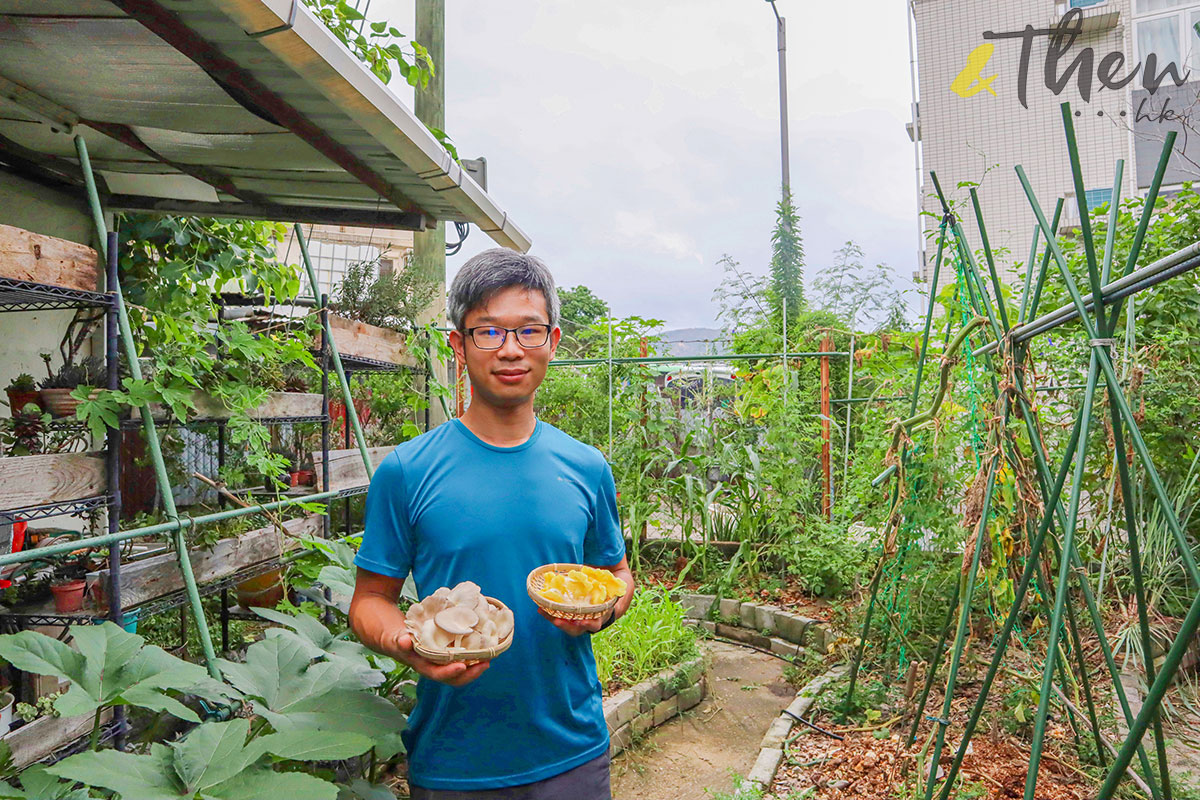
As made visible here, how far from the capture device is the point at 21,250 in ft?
6.29

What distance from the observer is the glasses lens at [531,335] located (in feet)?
4.45

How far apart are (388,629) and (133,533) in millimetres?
1259

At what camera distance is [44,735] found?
195 centimetres

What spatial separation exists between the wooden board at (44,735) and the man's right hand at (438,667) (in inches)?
47.4

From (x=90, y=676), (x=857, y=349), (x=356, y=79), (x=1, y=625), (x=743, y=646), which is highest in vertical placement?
(x=356, y=79)

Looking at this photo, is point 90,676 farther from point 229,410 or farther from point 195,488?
point 195,488

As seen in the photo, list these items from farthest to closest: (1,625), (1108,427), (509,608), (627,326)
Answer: (627,326), (1108,427), (1,625), (509,608)

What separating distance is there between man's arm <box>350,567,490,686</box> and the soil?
6.40 ft

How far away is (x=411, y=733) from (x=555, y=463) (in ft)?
1.80

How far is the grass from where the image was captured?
3.51 meters

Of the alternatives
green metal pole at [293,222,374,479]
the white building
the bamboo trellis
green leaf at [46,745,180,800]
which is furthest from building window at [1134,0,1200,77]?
green leaf at [46,745,180,800]

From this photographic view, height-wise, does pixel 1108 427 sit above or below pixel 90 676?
above

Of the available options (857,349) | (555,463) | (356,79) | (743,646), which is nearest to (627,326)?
(857,349)

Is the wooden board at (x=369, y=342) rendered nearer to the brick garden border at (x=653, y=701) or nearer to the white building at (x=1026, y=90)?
the brick garden border at (x=653, y=701)
